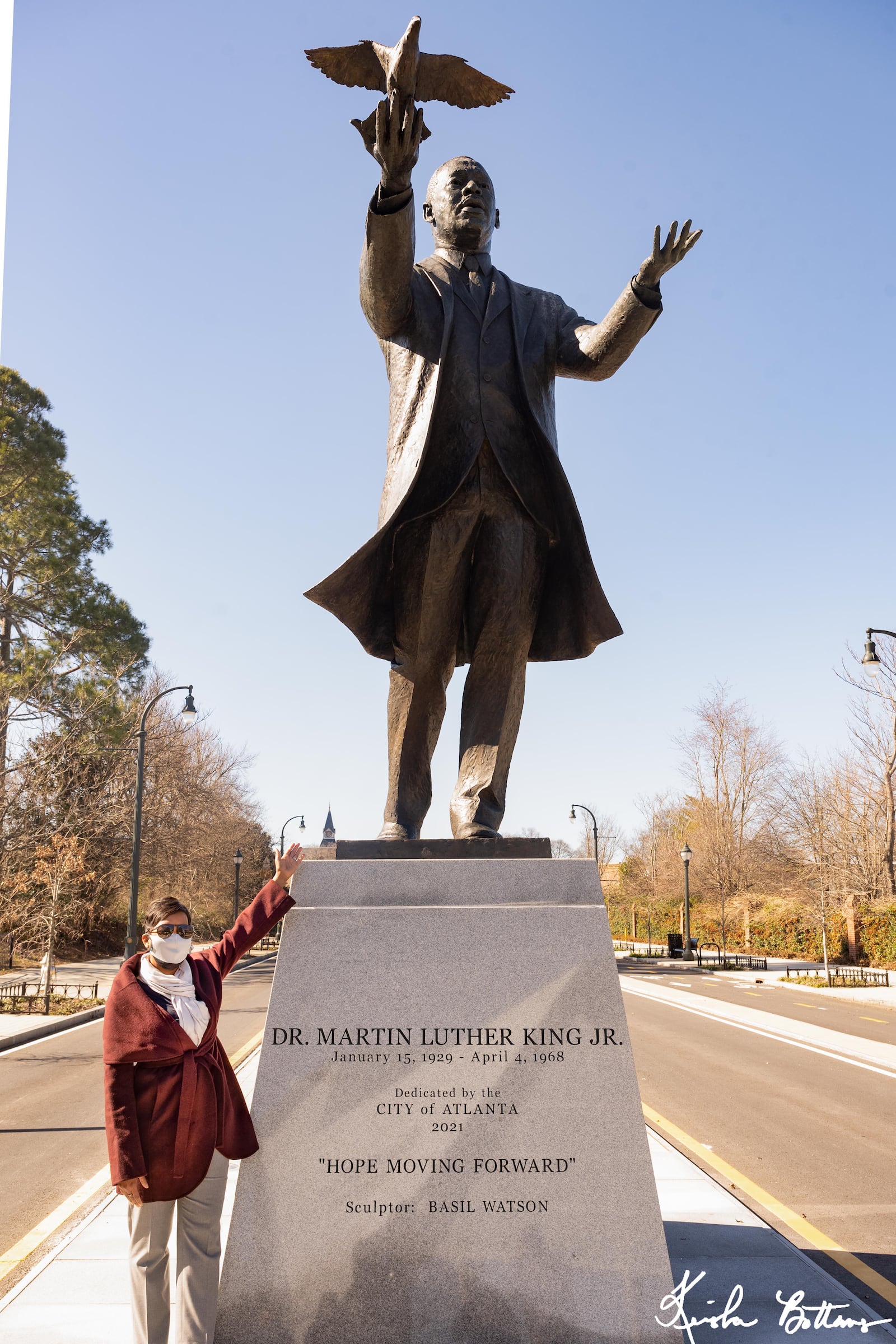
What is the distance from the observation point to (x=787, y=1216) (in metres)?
5.97

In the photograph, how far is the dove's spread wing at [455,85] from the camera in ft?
13.3

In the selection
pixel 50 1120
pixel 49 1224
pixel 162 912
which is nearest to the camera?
pixel 162 912

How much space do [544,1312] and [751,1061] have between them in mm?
11395

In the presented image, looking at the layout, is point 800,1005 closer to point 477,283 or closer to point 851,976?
point 851,976

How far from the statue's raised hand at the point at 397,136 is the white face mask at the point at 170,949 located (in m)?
2.76

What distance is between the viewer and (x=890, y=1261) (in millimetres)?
5105

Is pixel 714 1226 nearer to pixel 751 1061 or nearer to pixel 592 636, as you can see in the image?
pixel 592 636

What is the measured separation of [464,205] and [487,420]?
980 mm

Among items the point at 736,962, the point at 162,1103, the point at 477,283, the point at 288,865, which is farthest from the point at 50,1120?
the point at 736,962

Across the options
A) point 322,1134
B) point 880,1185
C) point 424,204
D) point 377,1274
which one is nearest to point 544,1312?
point 377,1274

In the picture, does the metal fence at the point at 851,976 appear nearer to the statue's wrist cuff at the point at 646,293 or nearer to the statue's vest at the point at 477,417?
the statue's vest at the point at 477,417

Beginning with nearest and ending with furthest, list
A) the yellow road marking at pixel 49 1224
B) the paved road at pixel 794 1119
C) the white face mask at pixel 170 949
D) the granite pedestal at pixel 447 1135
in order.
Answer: the granite pedestal at pixel 447 1135, the white face mask at pixel 170 949, the yellow road marking at pixel 49 1224, the paved road at pixel 794 1119

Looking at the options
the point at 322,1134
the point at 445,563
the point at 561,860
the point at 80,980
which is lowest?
the point at 80,980
